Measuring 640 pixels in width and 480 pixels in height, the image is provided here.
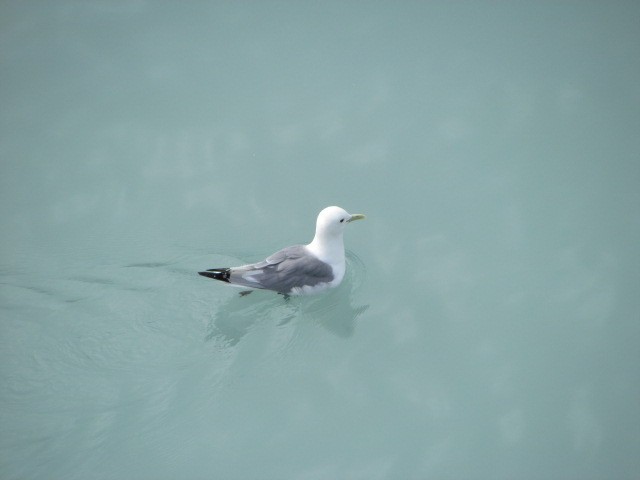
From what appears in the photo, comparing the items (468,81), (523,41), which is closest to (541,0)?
(523,41)

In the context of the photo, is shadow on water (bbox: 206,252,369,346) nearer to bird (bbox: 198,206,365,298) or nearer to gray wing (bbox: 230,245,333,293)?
bird (bbox: 198,206,365,298)

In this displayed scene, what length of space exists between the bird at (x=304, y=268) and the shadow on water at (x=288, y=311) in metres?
0.11

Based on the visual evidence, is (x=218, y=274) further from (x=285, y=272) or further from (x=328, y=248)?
(x=328, y=248)

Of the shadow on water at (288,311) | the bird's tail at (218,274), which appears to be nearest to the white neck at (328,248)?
the shadow on water at (288,311)

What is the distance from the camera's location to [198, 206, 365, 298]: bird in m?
6.16

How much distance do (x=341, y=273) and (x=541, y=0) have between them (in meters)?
4.75

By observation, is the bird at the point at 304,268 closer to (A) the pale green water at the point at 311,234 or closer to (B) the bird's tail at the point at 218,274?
(B) the bird's tail at the point at 218,274

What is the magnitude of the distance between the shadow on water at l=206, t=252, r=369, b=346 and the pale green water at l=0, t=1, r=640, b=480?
0.03 m

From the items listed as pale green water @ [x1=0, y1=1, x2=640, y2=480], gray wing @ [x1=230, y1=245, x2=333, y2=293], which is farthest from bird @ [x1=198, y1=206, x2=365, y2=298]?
pale green water @ [x1=0, y1=1, x2=640, y2=480]

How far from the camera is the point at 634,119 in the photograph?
7578 millimetres

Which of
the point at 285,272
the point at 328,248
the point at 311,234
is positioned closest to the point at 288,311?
the point at 285,272

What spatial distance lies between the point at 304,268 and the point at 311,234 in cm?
77

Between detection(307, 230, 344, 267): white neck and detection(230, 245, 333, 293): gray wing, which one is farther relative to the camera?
detection(307, 230, 344, 267): white neck

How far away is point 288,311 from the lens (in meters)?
6.38
